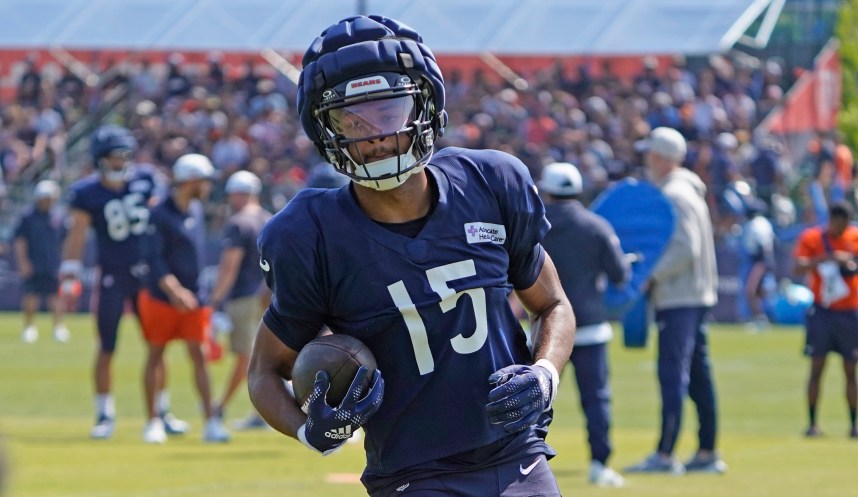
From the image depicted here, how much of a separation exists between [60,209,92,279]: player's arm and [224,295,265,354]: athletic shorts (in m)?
1.42

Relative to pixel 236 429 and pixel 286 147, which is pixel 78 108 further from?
pixel 236 429

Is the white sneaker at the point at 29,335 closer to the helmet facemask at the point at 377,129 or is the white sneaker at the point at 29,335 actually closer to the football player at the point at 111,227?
the football player at the point at 111,227

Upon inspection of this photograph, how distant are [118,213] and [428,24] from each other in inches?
778

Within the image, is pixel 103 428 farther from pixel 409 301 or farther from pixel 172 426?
pixel 409 301

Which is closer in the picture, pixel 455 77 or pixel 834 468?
pixel 834 468

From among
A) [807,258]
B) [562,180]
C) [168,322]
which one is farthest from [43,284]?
[562,180]

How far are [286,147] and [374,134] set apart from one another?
25.6 meters

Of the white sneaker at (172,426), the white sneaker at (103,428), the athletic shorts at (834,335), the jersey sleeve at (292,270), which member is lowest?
the white sneaker at (172,426)

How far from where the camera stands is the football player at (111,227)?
41.9 ft

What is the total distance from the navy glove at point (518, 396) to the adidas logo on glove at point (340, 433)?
37 cm

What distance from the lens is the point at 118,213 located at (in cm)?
1290

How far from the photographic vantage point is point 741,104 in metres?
28.3

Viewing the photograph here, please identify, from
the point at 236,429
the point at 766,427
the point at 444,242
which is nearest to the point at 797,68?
the point at 766,427

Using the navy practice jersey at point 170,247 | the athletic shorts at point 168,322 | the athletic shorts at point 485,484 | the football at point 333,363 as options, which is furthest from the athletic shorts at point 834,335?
the football at point 333,363
